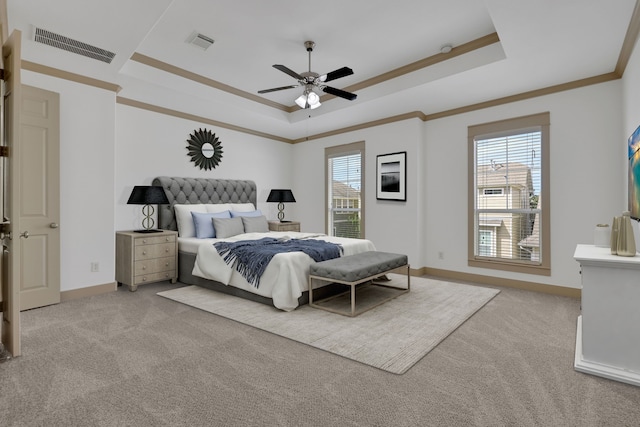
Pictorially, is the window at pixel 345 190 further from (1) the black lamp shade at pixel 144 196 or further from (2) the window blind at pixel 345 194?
(1) the black lamp shade at pixel 144 196

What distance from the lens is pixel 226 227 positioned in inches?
197

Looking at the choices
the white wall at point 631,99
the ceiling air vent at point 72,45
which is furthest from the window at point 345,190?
the ceiling air vent at point 72,45

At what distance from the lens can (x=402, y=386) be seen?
6.71 ft

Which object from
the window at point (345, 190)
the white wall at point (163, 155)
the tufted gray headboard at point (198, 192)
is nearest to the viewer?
the white wall at point (163, 155)

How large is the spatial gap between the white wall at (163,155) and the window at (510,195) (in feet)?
Result: 12.5

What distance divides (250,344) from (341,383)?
888 millimetres

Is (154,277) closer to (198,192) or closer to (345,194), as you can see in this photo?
(198,192)

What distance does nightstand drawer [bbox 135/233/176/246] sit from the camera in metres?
4.27

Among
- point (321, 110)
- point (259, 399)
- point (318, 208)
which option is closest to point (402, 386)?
point (259, 399)

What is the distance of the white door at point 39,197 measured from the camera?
3.41 m

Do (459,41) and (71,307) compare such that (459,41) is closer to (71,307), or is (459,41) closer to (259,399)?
(259,399)

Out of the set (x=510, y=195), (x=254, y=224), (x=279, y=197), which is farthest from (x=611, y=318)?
(x=279, y=197)

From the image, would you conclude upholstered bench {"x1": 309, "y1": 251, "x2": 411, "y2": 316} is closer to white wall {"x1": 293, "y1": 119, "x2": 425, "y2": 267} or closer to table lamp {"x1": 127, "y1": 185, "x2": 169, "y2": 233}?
white wall {"x1": 293, "y1": 119, "x2": 425, "y2": 267}

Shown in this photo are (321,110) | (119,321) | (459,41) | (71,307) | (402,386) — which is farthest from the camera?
(321,110)
